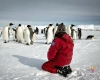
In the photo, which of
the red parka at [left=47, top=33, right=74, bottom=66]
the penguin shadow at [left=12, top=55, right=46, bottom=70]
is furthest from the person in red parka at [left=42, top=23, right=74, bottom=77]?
the penguin shadow at [left=12, top=55, right=46, bottom=70]

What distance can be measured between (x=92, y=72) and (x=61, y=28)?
1.47m

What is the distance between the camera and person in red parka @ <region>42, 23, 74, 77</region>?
4.23 meters

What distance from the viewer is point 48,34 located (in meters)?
12.9

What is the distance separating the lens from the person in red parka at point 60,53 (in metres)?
4.23

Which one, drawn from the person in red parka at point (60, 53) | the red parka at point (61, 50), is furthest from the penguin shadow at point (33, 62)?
the red parka at point (61, 50)

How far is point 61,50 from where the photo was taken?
14.2 feet

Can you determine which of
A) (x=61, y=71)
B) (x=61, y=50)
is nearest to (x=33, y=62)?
(x=61, y=71)

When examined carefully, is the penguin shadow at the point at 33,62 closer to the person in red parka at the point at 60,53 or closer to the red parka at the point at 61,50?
the person in red parka at the point at 60,53

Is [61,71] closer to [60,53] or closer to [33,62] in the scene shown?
[60,53]

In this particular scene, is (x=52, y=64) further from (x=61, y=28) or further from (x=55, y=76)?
(x=61, y=28)

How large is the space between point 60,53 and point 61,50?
0.31 feet

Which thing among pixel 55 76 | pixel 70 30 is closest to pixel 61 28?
pixel 55 76

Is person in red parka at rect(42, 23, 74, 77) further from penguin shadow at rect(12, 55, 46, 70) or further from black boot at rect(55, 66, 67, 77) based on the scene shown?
penguin shadow at rect(12, 55, 46, 70)

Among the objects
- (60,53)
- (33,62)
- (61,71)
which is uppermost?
(60,53)
